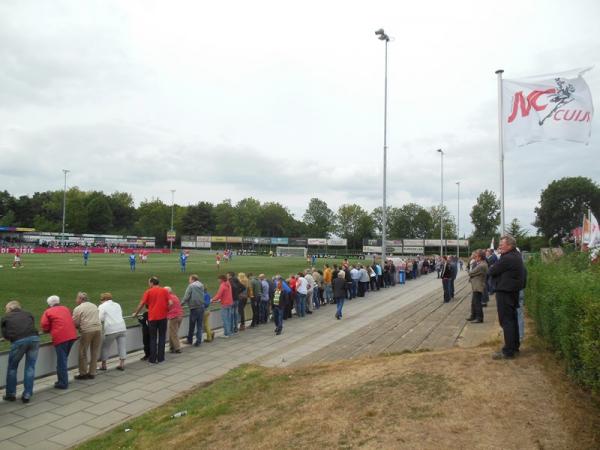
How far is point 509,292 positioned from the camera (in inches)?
237

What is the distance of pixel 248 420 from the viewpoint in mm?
5480

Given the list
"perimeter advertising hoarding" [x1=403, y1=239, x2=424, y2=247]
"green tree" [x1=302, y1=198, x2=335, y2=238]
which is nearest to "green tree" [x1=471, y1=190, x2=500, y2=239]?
"perimeter advertising hoarding" [x1=403, y1=239, x2=424, y2=247]

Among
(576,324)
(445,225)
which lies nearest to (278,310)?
(576,324)

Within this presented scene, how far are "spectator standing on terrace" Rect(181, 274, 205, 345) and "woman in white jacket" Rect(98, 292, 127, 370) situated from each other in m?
2.11

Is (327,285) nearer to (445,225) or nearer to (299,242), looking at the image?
(299,242)

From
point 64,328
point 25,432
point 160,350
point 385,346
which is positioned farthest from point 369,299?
point 25,432

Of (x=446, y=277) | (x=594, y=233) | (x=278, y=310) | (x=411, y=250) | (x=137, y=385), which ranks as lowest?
(x=137, y=385)

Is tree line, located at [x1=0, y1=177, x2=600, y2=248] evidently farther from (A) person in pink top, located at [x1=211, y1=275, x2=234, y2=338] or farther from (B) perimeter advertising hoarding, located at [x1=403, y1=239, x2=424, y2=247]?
(A) person in pink top, located at [x1=211, y1=275, x2=234, y2=338]

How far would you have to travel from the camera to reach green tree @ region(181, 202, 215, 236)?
396 feet

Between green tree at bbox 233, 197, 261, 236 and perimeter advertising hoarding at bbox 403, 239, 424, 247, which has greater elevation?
green tree at bbox 233, 197, 261, 236

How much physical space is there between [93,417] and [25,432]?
0.91 meters

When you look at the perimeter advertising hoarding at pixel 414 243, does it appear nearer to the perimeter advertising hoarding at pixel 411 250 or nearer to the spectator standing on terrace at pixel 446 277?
the perimeter advertising hoarding at pixel 411 250

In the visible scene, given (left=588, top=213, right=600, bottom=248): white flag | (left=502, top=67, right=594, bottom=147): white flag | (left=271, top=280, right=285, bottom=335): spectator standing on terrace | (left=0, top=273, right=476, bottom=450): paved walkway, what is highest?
(left=502, top=67, right=594, bottom=147): white flag

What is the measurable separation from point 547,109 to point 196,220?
11562cm
